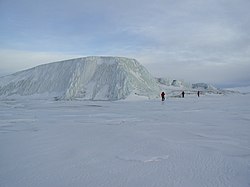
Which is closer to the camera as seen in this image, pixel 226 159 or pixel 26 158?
pixel 226 159

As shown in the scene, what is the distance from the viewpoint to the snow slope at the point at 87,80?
38875mm

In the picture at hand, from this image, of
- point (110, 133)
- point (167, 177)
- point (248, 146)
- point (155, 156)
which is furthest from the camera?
point (110, 133)

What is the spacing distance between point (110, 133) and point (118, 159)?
8.33ft

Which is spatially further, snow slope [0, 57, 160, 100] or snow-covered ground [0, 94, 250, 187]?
snow slope [0, 57, 160, 100]

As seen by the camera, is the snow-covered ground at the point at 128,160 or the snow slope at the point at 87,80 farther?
the snow slope at the point at 87,80

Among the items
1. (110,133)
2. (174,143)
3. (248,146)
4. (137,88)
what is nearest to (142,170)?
(174,143)

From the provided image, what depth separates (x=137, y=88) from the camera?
39.3 meters

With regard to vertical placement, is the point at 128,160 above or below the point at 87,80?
below

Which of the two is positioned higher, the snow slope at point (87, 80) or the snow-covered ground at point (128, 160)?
the snow slope at point (87, 80)

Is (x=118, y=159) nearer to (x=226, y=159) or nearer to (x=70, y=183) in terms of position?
(x=70, y=183)

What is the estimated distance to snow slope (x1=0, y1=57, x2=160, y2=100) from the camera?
38875mm

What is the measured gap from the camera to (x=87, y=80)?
140 feet

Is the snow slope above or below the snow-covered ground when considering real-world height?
above

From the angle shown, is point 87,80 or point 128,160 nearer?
point 128,160
